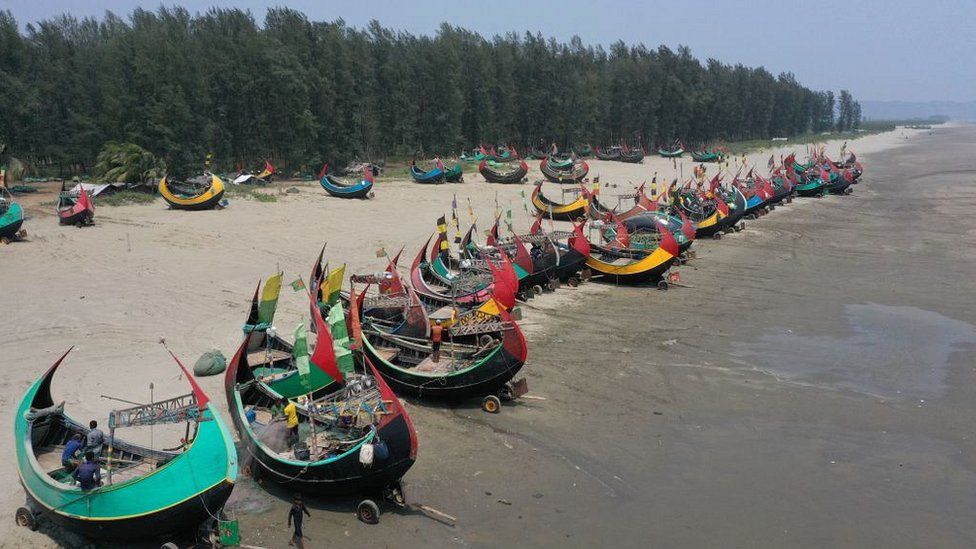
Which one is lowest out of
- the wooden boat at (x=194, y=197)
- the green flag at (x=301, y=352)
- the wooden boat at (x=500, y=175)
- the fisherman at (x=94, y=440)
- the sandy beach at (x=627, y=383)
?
the sandy beach at (x=627, y=383)

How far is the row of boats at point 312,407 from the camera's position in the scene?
8438 mm

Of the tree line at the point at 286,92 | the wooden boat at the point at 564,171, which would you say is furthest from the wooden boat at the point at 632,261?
the tree line at the point at 286,92

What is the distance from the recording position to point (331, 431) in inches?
420

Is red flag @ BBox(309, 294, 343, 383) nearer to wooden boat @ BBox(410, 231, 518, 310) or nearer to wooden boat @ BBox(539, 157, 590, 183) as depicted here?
wooden boat @ BBox(410, 231, 518, 310)

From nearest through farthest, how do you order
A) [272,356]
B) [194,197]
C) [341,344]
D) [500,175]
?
[341,344] < [272,356] < [194,197] < [500,175]

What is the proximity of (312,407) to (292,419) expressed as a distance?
0.48 m

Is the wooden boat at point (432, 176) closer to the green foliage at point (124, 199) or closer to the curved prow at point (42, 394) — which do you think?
the green foliage at point (124, 199)

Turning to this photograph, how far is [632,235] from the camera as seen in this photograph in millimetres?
23969

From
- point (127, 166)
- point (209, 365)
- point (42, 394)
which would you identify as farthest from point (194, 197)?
point (42, 394)

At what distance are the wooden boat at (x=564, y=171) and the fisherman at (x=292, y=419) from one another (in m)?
30.2

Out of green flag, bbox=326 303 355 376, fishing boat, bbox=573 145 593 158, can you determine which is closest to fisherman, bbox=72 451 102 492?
green flag, bbox=326 303 355 376

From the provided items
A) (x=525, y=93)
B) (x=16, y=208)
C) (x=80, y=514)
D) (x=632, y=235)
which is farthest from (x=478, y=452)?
(x=525, y=93)

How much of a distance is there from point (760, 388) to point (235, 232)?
16882mm

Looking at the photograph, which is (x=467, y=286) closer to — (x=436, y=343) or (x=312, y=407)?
(x=436, y=343)
